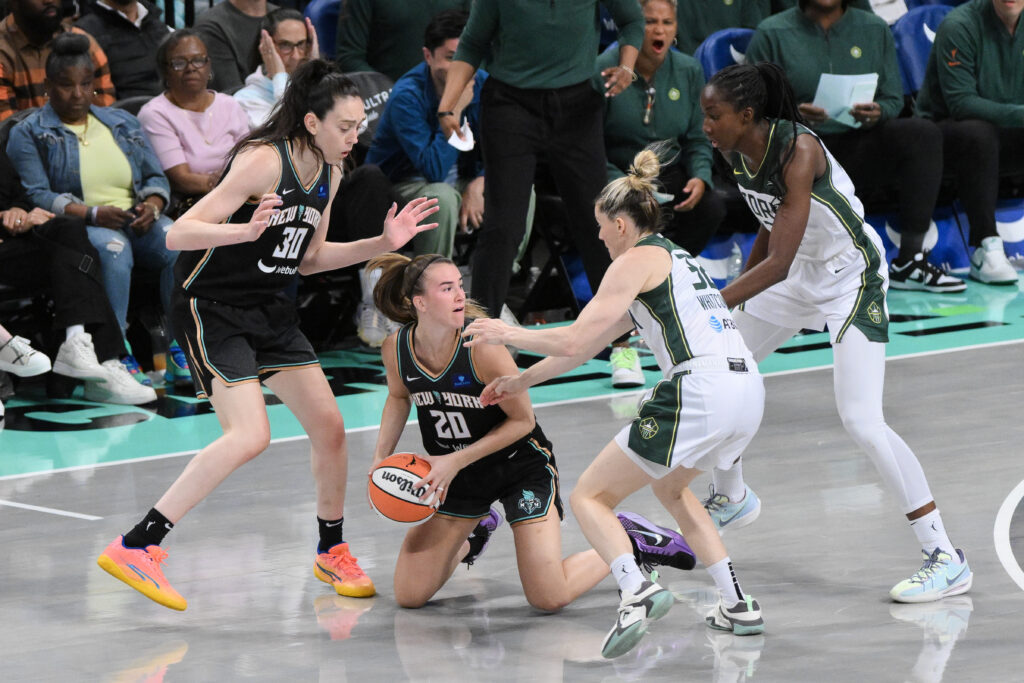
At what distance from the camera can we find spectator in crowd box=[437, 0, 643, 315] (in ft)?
23.8

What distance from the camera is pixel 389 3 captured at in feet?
29.5

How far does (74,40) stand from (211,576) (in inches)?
153

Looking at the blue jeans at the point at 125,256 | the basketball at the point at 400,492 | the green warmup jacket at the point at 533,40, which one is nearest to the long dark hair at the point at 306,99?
the basketball at the point at 400,492

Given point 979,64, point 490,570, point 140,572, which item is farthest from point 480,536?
point 979,64

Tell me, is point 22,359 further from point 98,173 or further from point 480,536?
point 480,536

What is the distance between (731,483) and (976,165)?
5.63 m

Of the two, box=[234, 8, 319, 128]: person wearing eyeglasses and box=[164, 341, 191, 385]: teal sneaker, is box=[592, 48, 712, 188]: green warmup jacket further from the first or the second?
box=[164, 341, 191, 385]: teal sneaker

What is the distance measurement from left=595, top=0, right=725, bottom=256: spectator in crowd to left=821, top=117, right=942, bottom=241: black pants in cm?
112

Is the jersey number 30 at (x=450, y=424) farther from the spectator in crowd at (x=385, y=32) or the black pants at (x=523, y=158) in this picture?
the spectator in crowd at (x=385, y=32)

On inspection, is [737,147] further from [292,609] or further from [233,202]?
[292,609]

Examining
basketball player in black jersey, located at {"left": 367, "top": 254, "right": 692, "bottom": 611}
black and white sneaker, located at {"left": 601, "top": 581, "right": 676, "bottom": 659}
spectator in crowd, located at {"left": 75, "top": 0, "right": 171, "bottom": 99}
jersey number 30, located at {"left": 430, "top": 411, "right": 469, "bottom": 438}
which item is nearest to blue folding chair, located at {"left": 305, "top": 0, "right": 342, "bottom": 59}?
spectator in crowd, located at {"left": 75, "top": 0, "right": 171, "bottom": 99}

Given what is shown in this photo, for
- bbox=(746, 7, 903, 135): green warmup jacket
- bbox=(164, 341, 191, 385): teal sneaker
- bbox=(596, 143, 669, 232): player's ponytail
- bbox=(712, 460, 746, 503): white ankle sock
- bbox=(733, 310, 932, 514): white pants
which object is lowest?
bbox=(164, 341, 191, 385): teal sneaker

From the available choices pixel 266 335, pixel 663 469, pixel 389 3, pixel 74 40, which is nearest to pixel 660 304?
pixel 663 469

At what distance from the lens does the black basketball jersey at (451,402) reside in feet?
14.9
